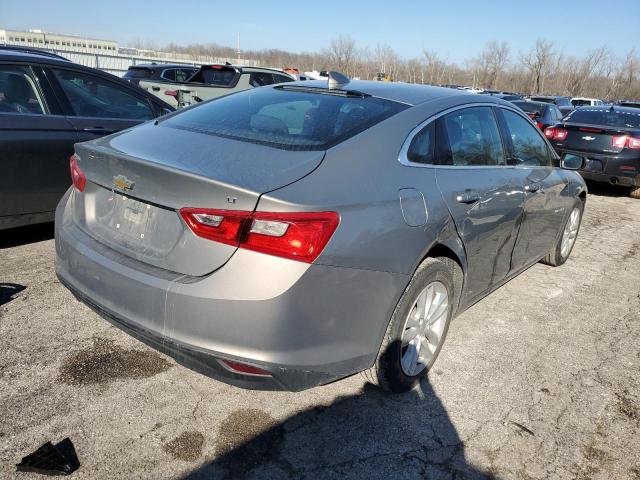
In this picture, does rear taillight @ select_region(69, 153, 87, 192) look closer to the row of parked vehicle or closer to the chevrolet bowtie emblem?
the chevrolet bowtie emblem

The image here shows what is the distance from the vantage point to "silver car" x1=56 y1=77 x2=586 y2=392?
213cm

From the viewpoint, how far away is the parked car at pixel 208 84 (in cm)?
1109

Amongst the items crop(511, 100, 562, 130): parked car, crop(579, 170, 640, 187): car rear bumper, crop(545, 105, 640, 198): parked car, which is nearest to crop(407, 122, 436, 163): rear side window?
crop(545, 105, 640, 198): parked car

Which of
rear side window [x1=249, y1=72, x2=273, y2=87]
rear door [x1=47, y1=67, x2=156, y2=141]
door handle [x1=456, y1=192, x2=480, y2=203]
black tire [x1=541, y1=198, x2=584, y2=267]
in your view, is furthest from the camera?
rear side window [x1=249, y1=72, x2=273, y2=87]

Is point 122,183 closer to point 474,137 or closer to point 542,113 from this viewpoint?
point 474,137

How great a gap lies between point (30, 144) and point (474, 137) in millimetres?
3446

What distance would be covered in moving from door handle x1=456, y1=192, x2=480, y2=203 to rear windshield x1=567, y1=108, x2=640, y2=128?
7769mm

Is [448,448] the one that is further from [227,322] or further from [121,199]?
[121,199]

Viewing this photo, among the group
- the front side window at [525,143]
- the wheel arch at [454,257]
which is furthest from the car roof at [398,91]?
the wheel arch at [454,257]

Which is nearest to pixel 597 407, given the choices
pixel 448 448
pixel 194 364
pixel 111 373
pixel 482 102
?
pixel 448 448

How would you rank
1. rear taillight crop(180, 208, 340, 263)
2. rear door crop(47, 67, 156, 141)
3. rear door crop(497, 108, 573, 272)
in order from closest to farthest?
rear taillight crop(180, 208, 340, 263), rear door crop(497, 108, 573, 272), rear door crop(47, 67, 156, 141)

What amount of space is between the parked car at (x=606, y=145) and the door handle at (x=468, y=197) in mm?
6061

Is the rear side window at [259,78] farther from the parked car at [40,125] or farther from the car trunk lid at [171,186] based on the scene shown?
the car trunk lid at [171,186]

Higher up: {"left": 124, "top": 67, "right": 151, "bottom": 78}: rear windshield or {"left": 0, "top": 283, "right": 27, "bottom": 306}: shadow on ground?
{"left": 124, "top": 67, "right": 151, "bottom": 78}: rear windshield
